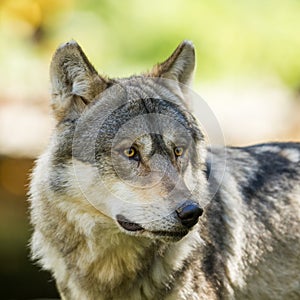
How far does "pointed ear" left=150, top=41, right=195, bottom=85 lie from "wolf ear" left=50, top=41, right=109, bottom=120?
475 millimetres

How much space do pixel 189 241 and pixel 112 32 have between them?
25.0ft

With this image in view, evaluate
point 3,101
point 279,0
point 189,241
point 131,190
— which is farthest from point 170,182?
point 279,0

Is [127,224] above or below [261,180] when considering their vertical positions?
below

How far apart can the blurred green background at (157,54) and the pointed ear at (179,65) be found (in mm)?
4182

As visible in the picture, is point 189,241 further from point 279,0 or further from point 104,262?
point 279,0

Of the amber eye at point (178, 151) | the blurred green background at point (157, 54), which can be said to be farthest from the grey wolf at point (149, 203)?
the blurred green background at point (157, 54)

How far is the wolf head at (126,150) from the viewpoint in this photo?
13.9 feet

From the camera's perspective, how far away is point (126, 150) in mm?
4438

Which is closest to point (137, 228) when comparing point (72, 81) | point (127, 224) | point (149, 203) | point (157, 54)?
point (127, 224)

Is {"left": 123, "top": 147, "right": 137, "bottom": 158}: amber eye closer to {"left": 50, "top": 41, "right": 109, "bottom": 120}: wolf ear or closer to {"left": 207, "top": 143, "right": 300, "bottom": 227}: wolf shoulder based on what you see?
{"left": 50, "top": 41, "right": 109, "bottom": 120}: wolf ear

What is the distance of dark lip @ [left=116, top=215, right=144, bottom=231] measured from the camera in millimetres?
4336

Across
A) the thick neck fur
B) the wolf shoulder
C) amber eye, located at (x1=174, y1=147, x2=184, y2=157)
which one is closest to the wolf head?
amber eye, located at (x1=174, y1=147, x2=184, y2=157)

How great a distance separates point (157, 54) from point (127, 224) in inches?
297

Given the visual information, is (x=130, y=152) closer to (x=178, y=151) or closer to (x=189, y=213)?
(x=178, y=151)
